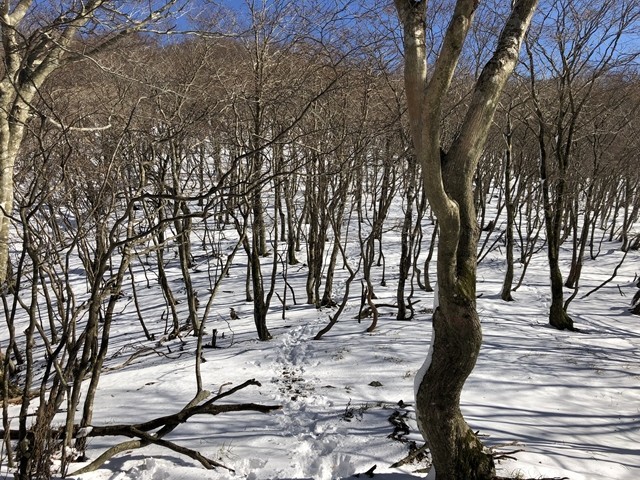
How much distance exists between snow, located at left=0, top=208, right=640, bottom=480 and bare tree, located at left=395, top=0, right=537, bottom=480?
271 millimetres

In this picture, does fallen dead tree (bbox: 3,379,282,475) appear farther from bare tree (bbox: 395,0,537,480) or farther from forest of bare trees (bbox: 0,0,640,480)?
bare tree (bbox: 395,0,537,480)

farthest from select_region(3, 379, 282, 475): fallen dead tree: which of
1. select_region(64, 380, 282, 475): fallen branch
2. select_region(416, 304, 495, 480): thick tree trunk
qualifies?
select_region(416, 304, 495, 480): thick tree trunk

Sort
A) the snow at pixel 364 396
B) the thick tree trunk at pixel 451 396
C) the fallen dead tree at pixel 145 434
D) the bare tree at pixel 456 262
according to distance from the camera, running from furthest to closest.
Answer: the snow at pixel 364 396 < the fallen dead tree at pixel 145 434 < the thick tree trunk at pixel 451 396 < the bare tree at pixel 456 262

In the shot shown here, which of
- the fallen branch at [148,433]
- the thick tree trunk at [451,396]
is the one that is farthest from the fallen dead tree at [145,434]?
the thick tree trunk at [451,396]

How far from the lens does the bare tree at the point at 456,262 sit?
8.43 feet

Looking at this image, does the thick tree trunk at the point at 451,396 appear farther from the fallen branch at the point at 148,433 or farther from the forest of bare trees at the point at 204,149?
the fallen branch at the point at 148,433

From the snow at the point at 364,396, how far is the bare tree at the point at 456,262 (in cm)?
27

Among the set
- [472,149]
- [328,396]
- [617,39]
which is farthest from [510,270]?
[472,149]

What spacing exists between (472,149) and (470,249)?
680mm

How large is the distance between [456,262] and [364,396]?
10.00ft

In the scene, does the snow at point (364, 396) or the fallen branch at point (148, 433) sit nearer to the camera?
the fallen branch at point (148, 433)

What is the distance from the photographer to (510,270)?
1083 centimetres

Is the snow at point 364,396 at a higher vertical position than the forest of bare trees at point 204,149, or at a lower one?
lower

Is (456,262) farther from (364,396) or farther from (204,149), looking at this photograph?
(204,149)
